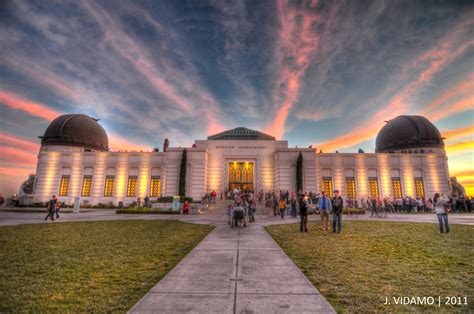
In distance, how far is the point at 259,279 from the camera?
462 cm

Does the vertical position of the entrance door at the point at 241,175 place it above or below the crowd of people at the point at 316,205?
above

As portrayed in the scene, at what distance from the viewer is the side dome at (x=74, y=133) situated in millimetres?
40844

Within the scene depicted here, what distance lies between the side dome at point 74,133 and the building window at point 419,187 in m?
60.3

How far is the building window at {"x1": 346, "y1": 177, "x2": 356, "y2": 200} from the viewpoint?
1337 inches

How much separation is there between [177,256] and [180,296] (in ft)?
10.3

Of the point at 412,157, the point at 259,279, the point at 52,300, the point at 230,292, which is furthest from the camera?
the point at 412,157

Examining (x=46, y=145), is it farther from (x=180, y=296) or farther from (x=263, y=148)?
(x=180, y=296)

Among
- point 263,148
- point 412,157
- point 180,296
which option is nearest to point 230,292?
point 180,296

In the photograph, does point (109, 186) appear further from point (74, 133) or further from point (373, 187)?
point (373, 187)

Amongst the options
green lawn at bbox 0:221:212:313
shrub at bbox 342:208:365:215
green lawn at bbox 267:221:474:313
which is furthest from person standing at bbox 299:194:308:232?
shrub at bbox 342:208:365:215

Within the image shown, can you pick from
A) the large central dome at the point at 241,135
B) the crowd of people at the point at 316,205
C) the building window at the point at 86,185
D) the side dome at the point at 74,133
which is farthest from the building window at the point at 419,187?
the side dome at the point at 74,133

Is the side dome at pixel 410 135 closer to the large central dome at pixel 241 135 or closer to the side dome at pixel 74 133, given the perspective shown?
the large central dome at pixel 241 135

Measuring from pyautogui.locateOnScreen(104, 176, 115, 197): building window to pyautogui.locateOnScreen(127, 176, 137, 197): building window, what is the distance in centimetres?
283

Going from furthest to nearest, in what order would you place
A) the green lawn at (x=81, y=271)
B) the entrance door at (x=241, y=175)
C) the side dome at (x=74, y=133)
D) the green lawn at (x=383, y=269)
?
the side dome at (x=74, y=133) < the entrance door at (x=241, y=175) < the green lawn at (x=383, y=269) < the green lawn at (x=81, y=271)
